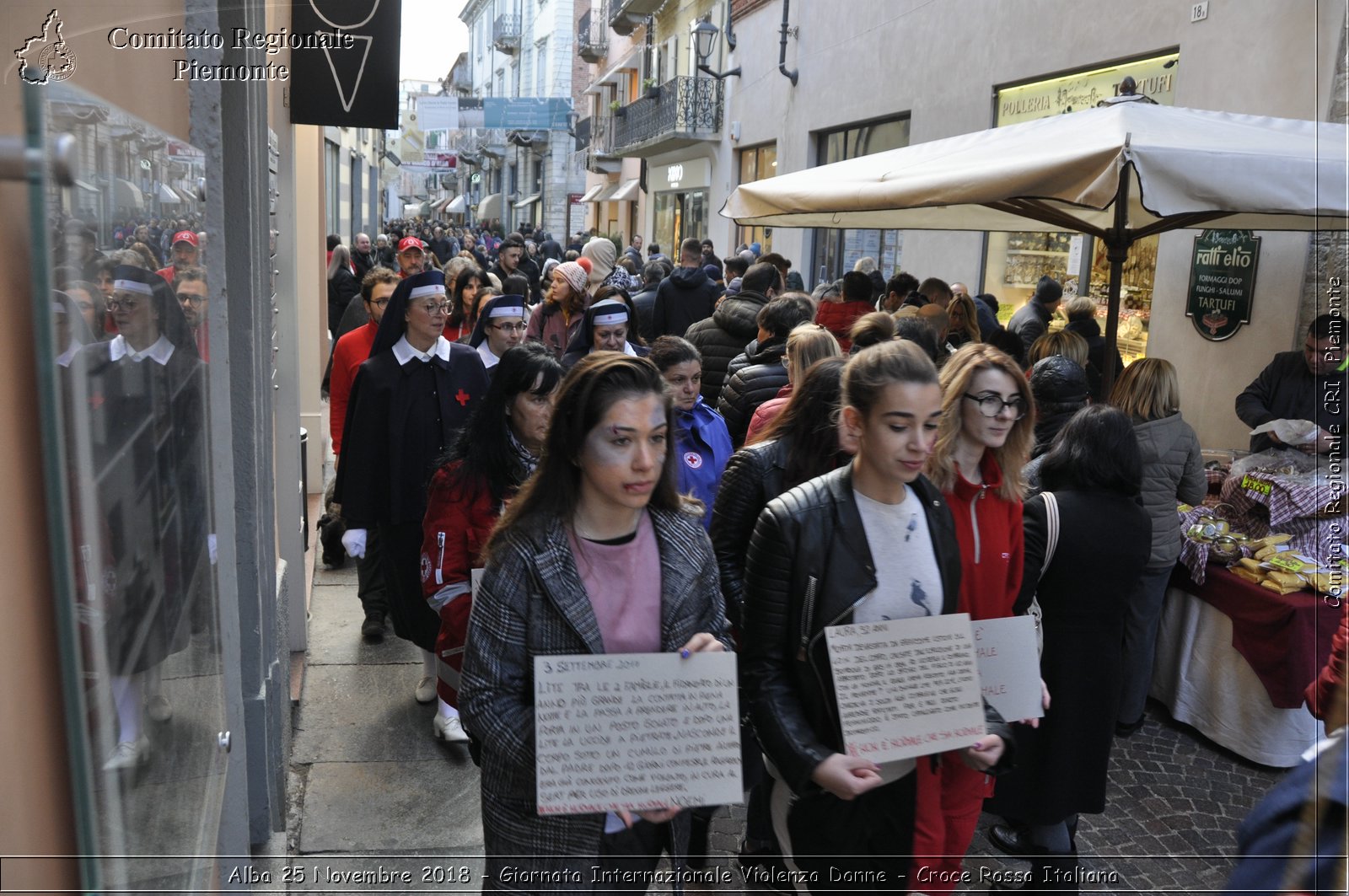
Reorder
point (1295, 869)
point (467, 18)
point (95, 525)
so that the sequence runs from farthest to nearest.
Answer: point (467, 18) → point (95, 525) → point (1295, 869)

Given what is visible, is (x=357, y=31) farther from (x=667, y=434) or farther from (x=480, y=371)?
(x=667, y=434)

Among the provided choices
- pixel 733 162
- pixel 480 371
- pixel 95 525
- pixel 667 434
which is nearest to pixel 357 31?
pixel 480 371

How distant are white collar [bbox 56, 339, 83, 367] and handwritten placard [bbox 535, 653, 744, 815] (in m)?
1.14

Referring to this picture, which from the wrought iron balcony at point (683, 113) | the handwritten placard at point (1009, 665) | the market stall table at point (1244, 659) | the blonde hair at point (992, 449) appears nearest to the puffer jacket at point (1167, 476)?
the market stall table at point (1244, 659)

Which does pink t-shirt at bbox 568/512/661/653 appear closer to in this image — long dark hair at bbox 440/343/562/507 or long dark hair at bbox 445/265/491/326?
long dark hair at bbox 440/343/562/507

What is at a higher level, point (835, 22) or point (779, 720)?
point (835, 22)

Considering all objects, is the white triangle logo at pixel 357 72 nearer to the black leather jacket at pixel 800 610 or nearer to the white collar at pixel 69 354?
the black leather jacket at pixel 800 610

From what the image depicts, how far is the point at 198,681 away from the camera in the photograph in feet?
7.39

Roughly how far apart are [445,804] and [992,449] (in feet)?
8.59

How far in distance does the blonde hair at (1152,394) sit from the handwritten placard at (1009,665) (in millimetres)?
2439

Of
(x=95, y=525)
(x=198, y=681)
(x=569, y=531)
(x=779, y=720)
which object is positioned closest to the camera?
(x=95, y=525)

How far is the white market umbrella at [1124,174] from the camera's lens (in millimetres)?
4578

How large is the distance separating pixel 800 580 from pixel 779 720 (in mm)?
351

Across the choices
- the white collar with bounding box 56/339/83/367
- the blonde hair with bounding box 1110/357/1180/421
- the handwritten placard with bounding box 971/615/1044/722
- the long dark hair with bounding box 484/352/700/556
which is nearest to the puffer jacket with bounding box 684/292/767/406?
the blonde hair with bounding box 1110/357/1180/421
